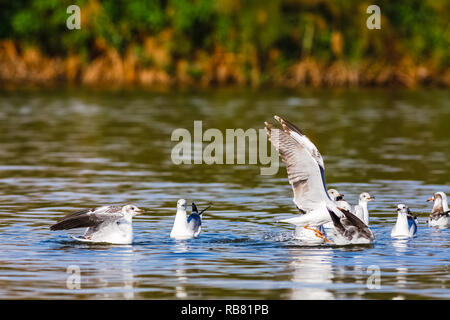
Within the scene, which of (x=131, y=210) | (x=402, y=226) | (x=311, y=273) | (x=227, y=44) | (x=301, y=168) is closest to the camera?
(x=311, y=273)

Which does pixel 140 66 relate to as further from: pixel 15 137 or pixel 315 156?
pixel 315 156

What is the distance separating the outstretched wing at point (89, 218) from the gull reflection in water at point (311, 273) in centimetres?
230

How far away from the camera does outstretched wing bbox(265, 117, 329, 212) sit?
46.4 ft

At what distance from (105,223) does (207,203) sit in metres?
4.08

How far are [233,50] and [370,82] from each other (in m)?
7.93

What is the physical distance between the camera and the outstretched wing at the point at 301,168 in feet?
46.4

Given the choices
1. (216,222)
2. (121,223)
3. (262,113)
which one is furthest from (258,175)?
(262,113)

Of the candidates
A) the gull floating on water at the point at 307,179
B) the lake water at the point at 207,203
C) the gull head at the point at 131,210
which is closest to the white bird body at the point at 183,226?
the lake water at the point at 207,203

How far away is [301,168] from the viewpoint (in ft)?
47.3

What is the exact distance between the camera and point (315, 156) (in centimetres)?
1398

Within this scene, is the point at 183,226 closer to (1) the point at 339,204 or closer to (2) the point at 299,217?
(2) the point at 299,217

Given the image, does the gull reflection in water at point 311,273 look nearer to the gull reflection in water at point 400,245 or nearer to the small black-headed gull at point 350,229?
the small black-headed gull at point 350,229

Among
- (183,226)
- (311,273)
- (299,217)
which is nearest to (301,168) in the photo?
(299,217)

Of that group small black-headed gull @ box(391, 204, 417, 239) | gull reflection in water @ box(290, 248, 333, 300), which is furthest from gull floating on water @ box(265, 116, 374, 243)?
small black-headed gull @ box(391, 204, 417, 239)
